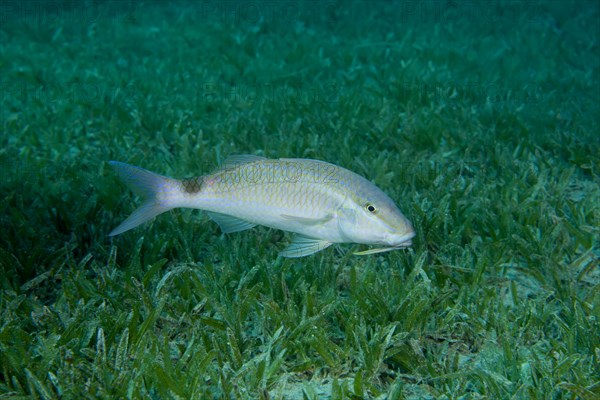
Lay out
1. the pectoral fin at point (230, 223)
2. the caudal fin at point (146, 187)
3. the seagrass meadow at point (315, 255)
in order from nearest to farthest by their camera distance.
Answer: the seagrass meadow at point (315, 255), the caudal fin at point (146, 187), the pectoral fin at point (230, 223)

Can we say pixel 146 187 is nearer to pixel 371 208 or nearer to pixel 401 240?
pixel 371 208

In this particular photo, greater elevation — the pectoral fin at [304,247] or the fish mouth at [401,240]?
the fish mouth at [401,240]

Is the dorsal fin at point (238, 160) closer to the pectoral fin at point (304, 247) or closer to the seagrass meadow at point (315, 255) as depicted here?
the pectoral fin at point (304, 247)

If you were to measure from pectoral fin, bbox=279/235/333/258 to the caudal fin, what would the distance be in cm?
77

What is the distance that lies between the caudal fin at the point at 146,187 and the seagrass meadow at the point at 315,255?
0.48 metres

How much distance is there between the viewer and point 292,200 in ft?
9.61

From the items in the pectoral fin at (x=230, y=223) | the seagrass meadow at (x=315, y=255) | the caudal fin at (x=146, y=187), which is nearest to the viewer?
the seagrass meadow at (x=315, y=255)

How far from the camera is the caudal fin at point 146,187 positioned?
3.04m

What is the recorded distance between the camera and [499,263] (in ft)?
12.3

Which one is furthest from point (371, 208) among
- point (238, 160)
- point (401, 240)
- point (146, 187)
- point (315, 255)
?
point (146, 187)

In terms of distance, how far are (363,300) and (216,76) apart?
19.8 ft

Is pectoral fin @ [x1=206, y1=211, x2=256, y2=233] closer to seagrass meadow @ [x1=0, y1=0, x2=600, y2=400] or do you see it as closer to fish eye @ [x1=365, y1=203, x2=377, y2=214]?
seagrass meadow @ [x1=0, y1=0, x2=600, y2=400]

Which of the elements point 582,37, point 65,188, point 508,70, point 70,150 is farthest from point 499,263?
point 582,37

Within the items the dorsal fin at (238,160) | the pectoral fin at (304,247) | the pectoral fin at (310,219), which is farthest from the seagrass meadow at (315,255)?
the dorsal fin at (238,160)
